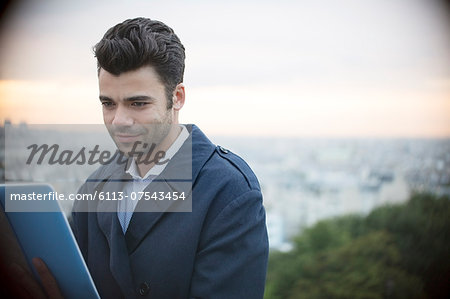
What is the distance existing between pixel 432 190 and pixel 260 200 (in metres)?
8.79

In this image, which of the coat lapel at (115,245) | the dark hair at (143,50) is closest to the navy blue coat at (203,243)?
the coat lapel at (115,245)

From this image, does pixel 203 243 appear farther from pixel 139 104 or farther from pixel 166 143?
pixel 139 104

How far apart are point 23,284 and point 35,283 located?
32 millimetres

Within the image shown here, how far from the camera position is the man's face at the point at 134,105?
142 cm

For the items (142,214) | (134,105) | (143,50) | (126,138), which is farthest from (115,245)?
(143,50)

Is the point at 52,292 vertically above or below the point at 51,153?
below

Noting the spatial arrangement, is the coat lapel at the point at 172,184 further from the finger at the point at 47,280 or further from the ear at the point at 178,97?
the finger at the point at 47,280

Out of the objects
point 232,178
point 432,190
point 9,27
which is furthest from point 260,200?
point 432,190

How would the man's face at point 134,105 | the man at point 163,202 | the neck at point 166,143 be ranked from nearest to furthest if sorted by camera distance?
the man at point 163,202, the man's face at point 134,105, the neck at point 166,143

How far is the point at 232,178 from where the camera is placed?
4.52ft

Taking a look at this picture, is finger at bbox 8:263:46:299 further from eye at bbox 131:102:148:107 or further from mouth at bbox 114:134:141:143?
eye at bbox 131:102:148:107

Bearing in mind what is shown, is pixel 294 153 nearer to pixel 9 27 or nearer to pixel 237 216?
pixel 9 27

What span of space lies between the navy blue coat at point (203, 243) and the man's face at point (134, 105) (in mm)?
144

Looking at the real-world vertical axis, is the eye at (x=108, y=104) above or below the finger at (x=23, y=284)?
above
